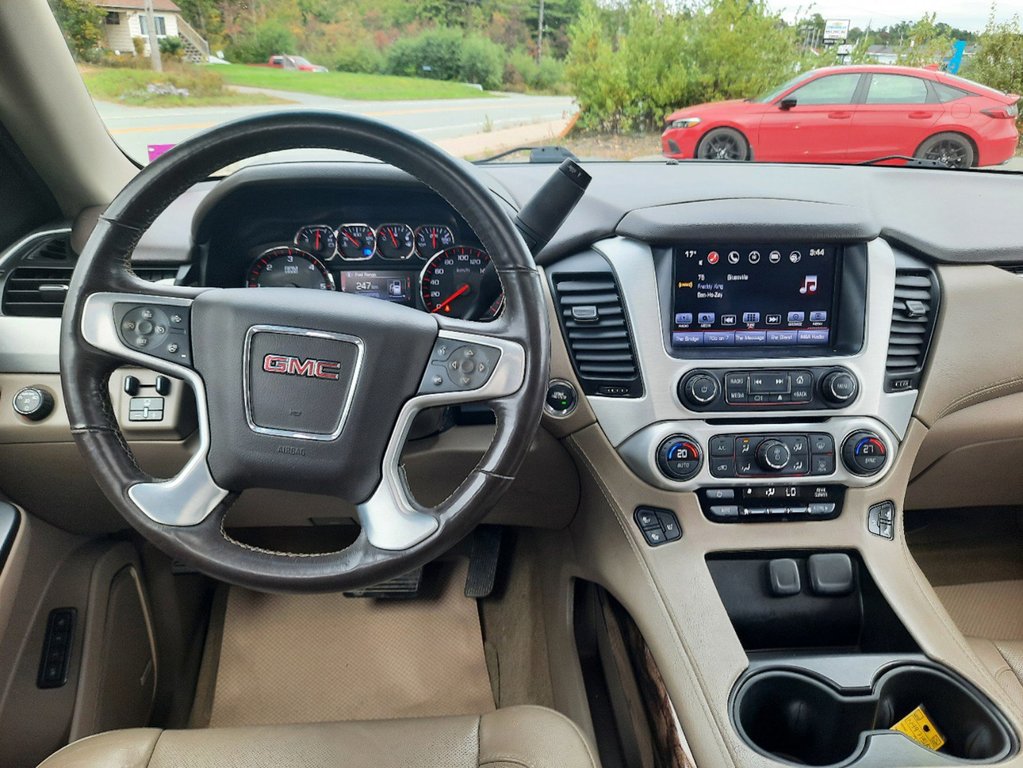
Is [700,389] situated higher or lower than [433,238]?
lower

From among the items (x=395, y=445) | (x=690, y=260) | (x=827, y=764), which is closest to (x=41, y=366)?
(x=395, y=445)

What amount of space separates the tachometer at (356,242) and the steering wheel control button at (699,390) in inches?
29.2

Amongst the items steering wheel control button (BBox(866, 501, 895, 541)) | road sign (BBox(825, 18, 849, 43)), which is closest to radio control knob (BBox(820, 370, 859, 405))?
steering wheel control button (BBox(866, 501, 895, 541))

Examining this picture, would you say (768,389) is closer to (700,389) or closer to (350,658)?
(700,389)

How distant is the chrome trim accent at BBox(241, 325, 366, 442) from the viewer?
43.5 inches

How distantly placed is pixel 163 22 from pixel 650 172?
3.78 ft

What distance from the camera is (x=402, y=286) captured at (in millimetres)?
1695

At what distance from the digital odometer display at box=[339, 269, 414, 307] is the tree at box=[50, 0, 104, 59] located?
2.46ft

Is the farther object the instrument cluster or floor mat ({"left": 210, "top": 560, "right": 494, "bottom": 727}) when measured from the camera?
floor mat ({"left": 210, "top": 560, "right": 494, "bottom": 727})

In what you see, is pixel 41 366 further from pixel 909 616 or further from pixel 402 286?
pixel 909 616

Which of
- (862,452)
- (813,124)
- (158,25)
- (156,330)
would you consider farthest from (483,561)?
(158,25)

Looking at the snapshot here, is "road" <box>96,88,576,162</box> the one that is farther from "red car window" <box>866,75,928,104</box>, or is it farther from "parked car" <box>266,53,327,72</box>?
"red car window" <box>866,75,928,104</box>

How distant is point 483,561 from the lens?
2217mm

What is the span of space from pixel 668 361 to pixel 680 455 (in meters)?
0.19
